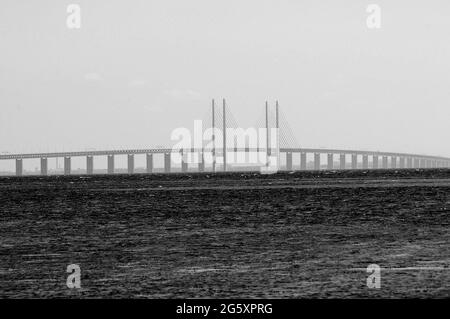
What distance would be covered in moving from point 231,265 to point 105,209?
30353 mm

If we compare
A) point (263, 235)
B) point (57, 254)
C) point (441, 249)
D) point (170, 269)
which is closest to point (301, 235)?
point (263, 235)

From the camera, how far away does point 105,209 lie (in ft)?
165

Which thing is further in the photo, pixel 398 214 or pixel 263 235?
pixel 398 214

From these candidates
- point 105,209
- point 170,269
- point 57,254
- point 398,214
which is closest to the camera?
point 170,269

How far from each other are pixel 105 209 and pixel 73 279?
32822mm

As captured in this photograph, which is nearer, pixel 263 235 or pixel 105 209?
pixel 263 235

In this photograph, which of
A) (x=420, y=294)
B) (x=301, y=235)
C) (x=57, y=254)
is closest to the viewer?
(x=420, y=294)
